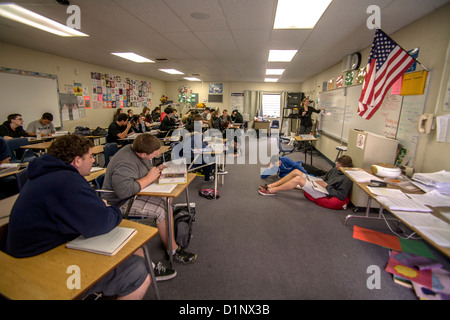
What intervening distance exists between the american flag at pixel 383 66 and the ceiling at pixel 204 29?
43 centimetres

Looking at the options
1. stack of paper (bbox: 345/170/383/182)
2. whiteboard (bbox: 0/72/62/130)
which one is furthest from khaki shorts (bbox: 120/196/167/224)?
whiteboard (bbox: 0/72/62/130)

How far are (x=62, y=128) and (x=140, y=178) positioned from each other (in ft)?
18.2

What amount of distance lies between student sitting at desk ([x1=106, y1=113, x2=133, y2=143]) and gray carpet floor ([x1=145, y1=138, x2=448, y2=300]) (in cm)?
253

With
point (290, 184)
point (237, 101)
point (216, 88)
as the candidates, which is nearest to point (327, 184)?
point (290, 184)

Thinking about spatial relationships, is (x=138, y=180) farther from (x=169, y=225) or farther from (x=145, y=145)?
(x=169, y=225)

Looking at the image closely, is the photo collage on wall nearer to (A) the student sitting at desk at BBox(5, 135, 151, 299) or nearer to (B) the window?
(B) the window

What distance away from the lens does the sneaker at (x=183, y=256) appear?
2.00 m

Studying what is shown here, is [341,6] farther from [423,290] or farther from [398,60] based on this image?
[423,290]

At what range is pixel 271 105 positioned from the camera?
11406 millimetres

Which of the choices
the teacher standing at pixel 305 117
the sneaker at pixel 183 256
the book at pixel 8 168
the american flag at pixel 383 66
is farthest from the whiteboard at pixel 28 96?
the teacher standing at pixel 305 117

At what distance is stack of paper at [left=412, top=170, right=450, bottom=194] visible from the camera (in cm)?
176

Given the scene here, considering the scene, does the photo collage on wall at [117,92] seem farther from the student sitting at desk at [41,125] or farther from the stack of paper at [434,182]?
the stack of paper at [434,182]

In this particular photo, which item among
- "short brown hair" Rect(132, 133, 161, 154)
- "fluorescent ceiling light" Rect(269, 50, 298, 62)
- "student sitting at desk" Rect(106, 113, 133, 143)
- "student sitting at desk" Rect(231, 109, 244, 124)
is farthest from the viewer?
"student sitting at desk" Rect(231, 109, 244, 124)
